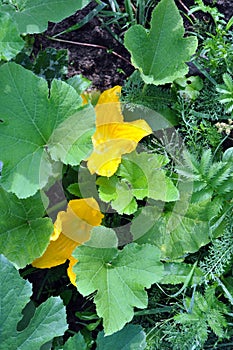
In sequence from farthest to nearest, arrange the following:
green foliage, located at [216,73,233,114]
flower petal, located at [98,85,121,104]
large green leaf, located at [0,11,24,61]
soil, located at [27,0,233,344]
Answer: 1. soil, located at [27,0,233,344]
2. flower petal, located at [98,85,121,104]
3. green foliage, located at [216,73,233,114]
4. large green leaf, located at [0,11,24,61]

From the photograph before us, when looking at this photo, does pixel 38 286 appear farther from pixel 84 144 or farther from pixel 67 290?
pixel 84 144

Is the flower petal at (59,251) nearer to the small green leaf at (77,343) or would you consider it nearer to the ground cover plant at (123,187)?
the ground cover plant at (123,187)

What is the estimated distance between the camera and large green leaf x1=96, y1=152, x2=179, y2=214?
199 cm

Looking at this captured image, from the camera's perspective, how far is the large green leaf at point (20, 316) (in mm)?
1896

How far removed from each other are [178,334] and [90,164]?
0.63m

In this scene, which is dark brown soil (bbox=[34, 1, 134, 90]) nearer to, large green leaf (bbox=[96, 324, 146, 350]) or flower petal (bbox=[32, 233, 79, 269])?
flower petal (bbox=[32, 233, 79, 269])

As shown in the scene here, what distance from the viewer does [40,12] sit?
2014mm

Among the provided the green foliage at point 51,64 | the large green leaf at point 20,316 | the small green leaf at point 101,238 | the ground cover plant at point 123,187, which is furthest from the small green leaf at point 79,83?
the large green leaf at point 20,316

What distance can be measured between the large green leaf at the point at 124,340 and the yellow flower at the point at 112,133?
54cm

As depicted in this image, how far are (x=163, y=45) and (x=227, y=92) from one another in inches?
10.3

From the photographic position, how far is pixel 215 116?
2.15 meters

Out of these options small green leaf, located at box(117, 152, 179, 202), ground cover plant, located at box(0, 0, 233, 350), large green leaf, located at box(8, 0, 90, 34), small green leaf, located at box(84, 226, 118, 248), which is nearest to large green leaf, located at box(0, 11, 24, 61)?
ground cover plant, located at box(0, 0, 233, 350)

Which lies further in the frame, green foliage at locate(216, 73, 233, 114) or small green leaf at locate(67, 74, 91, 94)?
small green leaf at locate(67, 74, 91, 94)

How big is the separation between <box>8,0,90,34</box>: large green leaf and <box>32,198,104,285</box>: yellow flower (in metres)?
0.58
